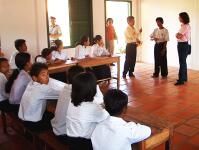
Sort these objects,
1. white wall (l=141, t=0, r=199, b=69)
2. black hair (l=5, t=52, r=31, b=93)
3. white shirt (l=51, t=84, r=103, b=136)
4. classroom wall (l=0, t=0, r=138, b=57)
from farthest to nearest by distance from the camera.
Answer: white wall (l=141, t=0, r=199, b=69) < classroom wall (l=0, t=0, r=138, b=57) < black hair (l=5, t=52, r=31, b=93) < white shirt (l=51, t=84, r=103, b=136)

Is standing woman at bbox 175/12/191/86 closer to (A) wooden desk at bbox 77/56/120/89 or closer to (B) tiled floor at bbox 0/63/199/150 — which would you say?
(B) tiled floor at bbox 0/63/199/150

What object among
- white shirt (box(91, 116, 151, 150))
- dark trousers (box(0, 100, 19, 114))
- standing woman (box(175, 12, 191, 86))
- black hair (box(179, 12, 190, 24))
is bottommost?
dark trousers (box(0, 100, 19, 114))

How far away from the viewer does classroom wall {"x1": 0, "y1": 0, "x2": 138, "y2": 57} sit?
6.07 m

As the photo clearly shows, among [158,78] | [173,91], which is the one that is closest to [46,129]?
[173,91]

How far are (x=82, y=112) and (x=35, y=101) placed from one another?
2.72 ft

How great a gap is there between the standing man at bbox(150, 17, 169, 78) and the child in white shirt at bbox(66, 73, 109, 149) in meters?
4.59

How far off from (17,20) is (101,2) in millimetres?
2627

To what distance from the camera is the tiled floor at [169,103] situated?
3.15 m

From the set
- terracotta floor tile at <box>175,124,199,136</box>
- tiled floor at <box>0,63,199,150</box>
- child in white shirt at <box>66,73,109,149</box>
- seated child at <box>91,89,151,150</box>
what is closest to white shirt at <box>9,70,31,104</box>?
tiled floor at <box>0,63,199,150</box>

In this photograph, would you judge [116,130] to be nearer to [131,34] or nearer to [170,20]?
[131,34]

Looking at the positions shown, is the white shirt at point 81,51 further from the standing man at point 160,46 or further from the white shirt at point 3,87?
the white shirt at point 3,87

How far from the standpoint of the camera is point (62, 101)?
7.30 feet

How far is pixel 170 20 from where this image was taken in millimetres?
7891

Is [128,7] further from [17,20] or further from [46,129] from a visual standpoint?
[46,129]
